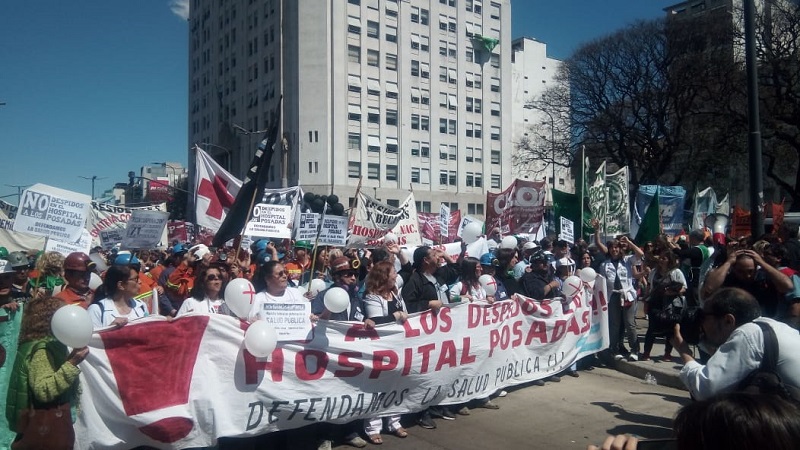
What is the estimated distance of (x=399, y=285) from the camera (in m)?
7.65

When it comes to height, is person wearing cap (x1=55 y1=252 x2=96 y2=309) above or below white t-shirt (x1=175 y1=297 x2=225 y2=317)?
above

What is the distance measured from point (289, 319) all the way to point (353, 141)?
2065 inches

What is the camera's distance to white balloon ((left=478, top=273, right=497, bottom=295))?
764 cm

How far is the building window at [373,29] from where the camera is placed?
189 feet

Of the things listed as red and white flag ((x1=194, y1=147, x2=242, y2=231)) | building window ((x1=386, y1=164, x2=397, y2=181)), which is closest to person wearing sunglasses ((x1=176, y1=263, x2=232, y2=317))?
red and white flag ((x1=194, y1=147, x2=242, y2=231))

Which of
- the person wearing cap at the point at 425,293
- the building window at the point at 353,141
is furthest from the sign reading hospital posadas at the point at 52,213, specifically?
the building window at the point at 353,141

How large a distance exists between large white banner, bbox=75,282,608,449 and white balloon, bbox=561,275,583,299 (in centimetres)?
81

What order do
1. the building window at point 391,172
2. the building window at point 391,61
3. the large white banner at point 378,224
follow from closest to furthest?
the large white banner at point 378,224
the building window at point 391,172
the building window at point 391,61

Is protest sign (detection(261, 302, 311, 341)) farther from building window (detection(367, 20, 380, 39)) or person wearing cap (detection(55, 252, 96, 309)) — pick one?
building window (detection(367, 20, 380, 39))

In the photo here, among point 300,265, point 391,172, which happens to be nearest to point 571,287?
point 300,265

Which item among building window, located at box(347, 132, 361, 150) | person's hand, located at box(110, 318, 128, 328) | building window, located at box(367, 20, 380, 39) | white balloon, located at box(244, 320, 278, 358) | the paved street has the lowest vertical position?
the paved street

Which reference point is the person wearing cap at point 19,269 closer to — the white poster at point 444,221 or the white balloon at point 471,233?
the white balloon at point 471,233

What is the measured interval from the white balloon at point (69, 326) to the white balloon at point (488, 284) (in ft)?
16.2

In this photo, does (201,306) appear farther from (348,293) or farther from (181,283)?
(181,283)
